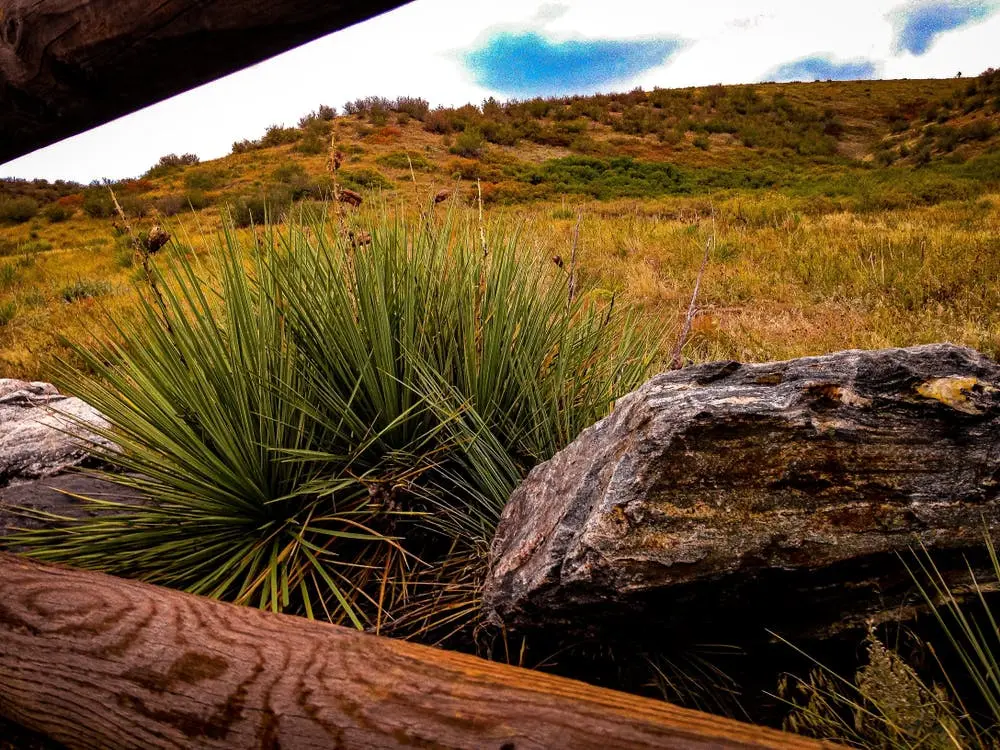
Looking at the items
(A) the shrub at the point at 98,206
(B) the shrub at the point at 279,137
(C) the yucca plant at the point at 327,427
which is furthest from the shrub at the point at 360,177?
(C) the yucca plant at the point at 327,427

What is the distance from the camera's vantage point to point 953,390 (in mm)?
1394

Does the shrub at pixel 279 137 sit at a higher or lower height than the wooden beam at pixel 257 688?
higher

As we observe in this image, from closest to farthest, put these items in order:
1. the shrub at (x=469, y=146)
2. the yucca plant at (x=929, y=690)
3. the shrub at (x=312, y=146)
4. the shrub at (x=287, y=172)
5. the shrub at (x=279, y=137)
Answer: the yucca plant at (x=929, y=690)
the shrub at (x=287, y=172)
the shrub at (x=312, y=146)
the shrub at (x=469, y=146)
the shrub at (x=279, y=137)

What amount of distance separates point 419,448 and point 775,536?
1.21 metres

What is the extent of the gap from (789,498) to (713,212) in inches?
203

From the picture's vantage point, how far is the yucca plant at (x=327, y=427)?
1990mm

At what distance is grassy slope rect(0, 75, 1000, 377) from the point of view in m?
5.93

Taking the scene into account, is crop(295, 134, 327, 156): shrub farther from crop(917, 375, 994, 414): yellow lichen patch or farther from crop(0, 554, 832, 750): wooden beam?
crop(917, 375, 994, 414): yellow lichen patch

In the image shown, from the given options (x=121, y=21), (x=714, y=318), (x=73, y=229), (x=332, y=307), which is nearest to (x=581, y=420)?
(x=332, y=307)

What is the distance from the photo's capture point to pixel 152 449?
2.32 meters

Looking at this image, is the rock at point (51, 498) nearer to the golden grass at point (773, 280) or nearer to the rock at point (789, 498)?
the golden grass at point (773, 280)

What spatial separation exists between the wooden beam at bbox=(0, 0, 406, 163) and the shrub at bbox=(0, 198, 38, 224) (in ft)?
83.6

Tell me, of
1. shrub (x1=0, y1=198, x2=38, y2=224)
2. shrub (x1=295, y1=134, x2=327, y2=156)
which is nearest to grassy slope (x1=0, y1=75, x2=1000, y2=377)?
shrub (x1=295, y1=134, x2=327, y2=156)

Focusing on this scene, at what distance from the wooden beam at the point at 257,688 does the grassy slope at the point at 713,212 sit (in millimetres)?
1183
